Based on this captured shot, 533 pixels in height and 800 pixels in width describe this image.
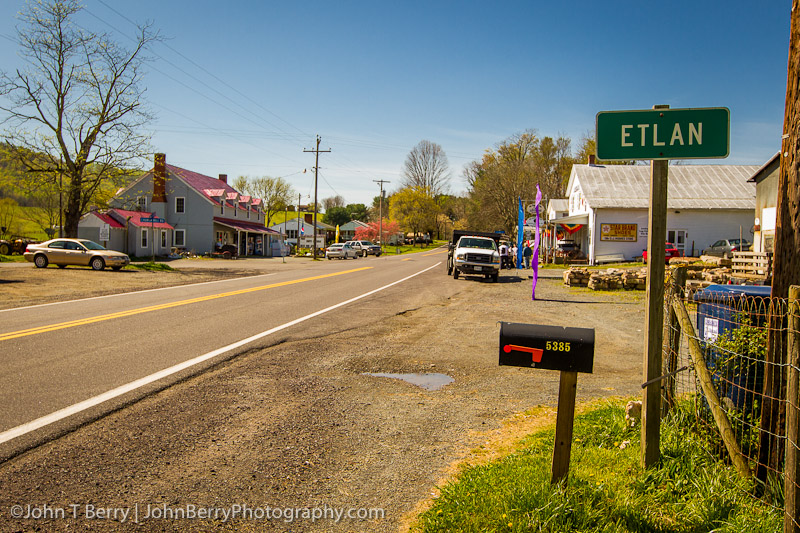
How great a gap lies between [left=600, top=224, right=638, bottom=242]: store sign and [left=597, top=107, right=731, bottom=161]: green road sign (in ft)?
111

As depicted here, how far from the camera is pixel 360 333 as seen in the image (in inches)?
382

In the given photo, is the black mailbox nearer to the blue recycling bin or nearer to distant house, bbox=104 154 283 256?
the blue recycling bin

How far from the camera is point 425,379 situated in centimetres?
667

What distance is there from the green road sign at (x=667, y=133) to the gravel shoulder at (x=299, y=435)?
2.66 meters

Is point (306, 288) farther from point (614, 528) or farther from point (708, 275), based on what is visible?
point (614, 528)

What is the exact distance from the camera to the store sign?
35.3 metres

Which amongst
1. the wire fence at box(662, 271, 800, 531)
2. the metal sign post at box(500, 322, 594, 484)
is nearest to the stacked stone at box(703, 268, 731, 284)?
the wire fence at box(662, 271, 800, 531)

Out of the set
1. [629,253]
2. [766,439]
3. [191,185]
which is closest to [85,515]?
[766,439]

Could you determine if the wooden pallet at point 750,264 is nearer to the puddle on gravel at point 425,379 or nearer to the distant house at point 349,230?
the puddle on gravel at point 425,379

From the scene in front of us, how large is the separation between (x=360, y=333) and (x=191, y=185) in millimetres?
50349

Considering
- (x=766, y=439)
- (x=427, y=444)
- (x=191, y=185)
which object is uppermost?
(x=191, y=185)

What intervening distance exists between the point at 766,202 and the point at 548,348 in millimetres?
25848

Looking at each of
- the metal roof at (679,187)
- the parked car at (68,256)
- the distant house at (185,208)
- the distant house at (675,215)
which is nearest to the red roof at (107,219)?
the distant house at (185,208)

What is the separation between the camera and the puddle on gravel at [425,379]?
6407 mm
